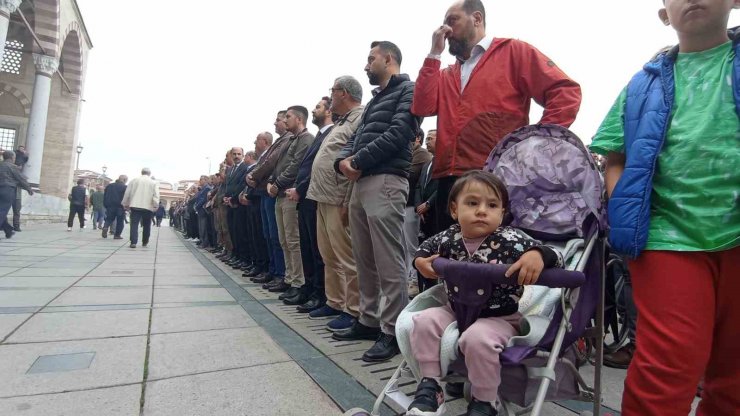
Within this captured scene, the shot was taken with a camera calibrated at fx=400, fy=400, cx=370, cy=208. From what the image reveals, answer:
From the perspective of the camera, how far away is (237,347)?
283 centimetres

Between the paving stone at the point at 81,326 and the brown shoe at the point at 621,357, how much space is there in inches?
139

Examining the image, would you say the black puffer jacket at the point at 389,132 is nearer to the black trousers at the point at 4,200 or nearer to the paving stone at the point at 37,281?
the paving stone at the point at 37,281

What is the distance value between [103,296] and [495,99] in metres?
4.42

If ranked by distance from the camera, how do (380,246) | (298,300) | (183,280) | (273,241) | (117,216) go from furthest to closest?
(117,216) → (183,280) → (273,241) → (298,300) → (380,246)

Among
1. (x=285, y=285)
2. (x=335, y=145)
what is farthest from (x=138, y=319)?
(x=335, y=145)

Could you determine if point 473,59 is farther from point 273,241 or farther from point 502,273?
point 273,241

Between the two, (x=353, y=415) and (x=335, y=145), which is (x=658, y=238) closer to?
(x=353, y=415)

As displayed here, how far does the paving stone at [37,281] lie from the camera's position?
4.61m

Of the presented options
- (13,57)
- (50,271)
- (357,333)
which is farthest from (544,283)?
(13,57)

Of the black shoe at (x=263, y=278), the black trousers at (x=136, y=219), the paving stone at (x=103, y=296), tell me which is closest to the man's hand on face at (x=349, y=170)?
the paving stone at (x=103, y=296)

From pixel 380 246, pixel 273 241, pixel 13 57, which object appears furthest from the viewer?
pixel 13 57

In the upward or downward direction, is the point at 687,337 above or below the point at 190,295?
above

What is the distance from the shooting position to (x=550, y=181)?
1858 millimetres

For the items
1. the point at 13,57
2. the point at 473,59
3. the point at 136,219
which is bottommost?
the point at 136,219
